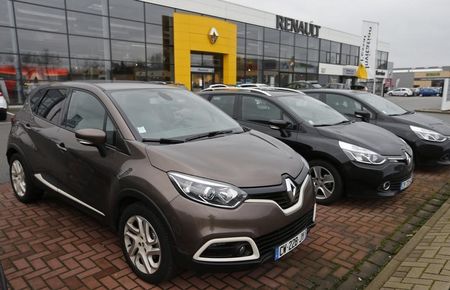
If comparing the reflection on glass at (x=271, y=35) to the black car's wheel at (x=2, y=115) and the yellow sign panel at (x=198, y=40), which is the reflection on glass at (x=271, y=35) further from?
the black car's wheel at (x=2, y=115)

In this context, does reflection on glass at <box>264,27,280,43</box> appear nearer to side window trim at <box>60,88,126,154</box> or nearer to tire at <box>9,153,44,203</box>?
tire at <box>9,153,44,203</box>

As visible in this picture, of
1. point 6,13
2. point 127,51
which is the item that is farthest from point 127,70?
point 6,13

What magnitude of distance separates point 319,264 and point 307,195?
0.76m

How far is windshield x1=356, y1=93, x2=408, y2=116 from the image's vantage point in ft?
22.9

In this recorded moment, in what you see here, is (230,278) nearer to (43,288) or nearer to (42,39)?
(43,288)

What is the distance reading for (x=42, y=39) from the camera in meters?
18.9

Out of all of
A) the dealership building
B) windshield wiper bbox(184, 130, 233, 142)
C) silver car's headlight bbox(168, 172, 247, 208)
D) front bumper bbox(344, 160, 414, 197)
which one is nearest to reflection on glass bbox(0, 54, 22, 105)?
the dealership building

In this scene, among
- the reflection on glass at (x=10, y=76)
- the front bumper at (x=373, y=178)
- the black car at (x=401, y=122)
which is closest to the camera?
the front bumper at (x=373, y=178)

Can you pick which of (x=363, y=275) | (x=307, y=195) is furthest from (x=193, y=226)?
(x=363, y=275)

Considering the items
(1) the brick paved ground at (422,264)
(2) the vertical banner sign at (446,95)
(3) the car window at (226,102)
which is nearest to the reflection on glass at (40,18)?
(3) the car window at (226,102)

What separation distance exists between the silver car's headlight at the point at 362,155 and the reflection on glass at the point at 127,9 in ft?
66.5

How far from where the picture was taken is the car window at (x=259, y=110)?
542 centimetres

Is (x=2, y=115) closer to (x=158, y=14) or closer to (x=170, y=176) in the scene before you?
(x=158, y=14)

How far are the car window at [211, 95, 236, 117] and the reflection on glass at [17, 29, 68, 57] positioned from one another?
54.7 feet
